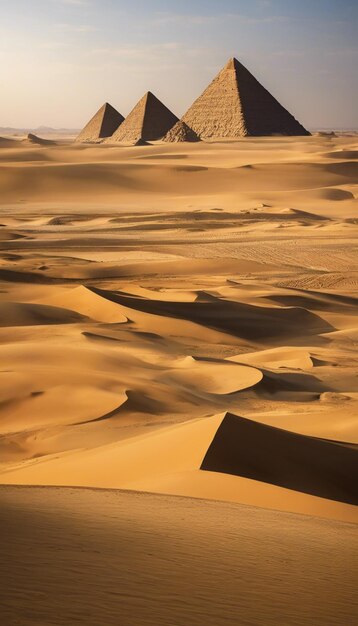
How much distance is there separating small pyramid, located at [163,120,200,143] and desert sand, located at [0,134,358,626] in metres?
53.6

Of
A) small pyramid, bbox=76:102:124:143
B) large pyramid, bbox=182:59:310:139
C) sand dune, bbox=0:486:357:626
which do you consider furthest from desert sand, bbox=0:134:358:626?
small pyramid, bbox=76:102:124:143

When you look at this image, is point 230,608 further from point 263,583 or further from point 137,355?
point 137,355

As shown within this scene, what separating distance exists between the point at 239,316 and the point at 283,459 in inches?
294

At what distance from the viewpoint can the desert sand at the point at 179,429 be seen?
9.87ft

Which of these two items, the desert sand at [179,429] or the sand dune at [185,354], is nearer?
the desert sand at [179,429]

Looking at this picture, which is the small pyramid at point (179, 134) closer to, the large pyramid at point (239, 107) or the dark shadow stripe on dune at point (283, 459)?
the large pyramid at point (239, 107)

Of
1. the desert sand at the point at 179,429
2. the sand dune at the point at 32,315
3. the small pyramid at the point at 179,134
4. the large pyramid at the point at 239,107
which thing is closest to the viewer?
the desert sand at the point at 179,429

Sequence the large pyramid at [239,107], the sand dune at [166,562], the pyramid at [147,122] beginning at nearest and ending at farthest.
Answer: the sand dune at [166,562], the large pyramid at [239,107], the pyramid at [147,122]

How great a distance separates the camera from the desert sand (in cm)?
301

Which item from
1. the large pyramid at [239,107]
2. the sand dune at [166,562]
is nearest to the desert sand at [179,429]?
the sand dune at [166,562]

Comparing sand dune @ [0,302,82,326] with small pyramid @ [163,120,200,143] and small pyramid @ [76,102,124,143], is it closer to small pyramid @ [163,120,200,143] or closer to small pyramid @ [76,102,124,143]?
small pyramid @ [163,120,200,143]

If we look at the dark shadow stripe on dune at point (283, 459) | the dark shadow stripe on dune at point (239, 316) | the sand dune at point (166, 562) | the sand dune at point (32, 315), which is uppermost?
the sand dune at point (166, 562)

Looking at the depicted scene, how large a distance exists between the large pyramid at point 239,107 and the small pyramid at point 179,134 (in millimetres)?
3982

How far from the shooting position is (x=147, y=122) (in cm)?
8081
